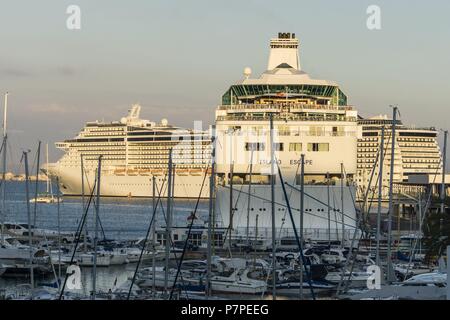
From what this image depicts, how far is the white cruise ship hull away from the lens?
282 ft

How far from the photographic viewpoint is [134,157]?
326ft

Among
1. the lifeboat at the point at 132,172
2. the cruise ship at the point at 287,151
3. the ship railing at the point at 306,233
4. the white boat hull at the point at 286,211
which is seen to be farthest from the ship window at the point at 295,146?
the lifeboat at the point at 132,172

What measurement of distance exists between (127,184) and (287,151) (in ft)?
176

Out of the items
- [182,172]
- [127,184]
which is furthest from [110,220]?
[127,184]

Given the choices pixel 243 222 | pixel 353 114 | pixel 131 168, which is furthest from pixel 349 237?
pixel 131 168

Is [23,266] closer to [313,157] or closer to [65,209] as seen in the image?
[313,157]

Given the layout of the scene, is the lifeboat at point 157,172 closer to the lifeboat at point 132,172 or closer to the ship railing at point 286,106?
the lifeboat at point 132,172

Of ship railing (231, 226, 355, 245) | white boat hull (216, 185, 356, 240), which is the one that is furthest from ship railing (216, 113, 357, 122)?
ship railing (231, 226, 355, 245)

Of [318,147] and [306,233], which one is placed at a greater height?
[318,147]

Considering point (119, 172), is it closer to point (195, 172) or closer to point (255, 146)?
point (195, 172)

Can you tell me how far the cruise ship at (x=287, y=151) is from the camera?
1448 inches

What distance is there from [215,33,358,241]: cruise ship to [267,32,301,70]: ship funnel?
1.82 m
